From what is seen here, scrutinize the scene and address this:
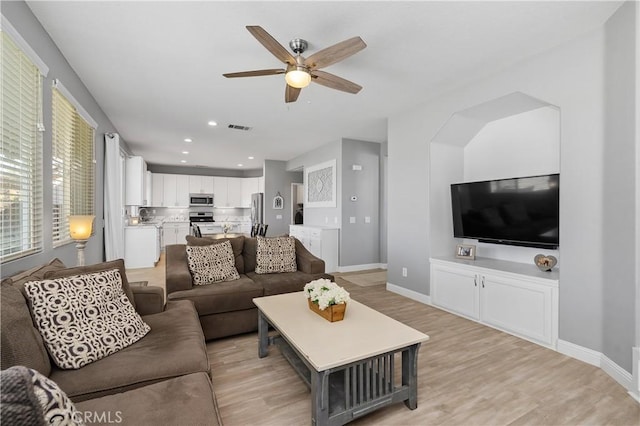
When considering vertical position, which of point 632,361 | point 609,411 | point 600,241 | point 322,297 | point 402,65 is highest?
point 402,65

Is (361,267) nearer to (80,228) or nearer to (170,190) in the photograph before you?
(80,228)

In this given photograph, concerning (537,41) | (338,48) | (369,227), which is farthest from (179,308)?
(369,227)

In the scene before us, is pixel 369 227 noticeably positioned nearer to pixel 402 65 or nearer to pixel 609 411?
pixel 402 65

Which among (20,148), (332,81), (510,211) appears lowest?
(510,211)

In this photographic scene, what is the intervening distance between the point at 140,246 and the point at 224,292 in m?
4.10

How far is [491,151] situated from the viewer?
372cm

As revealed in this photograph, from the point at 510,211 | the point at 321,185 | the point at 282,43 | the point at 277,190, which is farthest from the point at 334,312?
the point at 277,190

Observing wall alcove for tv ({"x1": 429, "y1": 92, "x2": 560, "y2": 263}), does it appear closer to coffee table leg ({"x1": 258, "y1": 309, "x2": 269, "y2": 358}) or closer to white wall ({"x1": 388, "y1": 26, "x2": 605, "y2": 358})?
white wall ({"x1": 388, "y1": 26, "x2": 605, "y2": 358})

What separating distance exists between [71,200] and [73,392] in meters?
2.53

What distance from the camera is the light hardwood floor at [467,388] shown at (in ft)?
Answer: 5.78

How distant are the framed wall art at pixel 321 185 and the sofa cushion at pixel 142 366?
4513 millimetres

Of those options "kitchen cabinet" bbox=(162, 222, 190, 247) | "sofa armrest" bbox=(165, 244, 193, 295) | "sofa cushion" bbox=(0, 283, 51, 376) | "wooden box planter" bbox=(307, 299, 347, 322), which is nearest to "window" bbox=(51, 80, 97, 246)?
"sofa armrest" bbox=(165, 244, 193, 295)

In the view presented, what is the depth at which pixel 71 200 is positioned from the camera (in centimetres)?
311

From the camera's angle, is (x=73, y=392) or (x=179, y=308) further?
(x=179, y=308)
